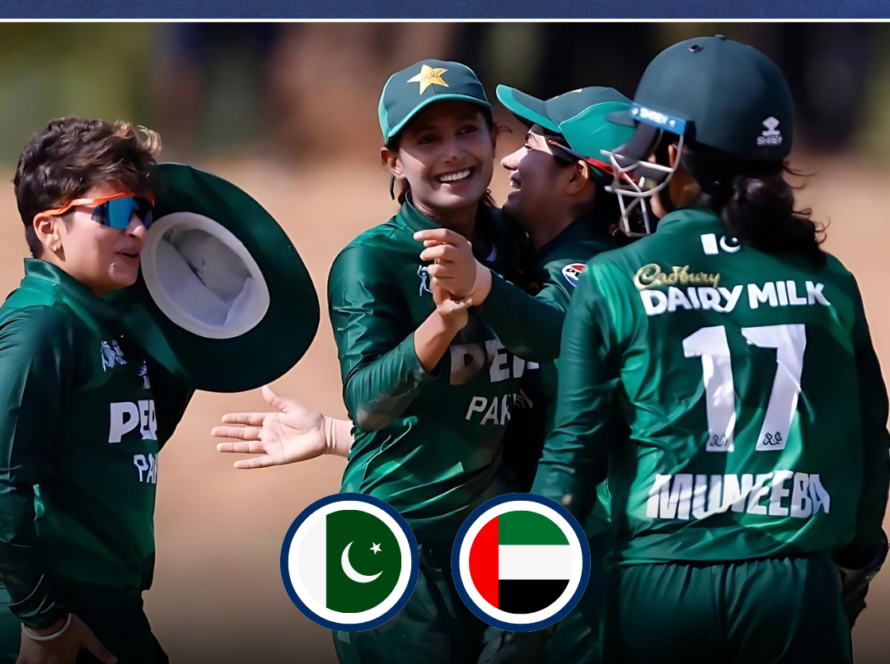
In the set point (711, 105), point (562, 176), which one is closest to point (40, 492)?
point (562, 176)

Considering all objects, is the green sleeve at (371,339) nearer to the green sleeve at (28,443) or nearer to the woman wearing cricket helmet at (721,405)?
the woman wearing cricket helmet at (721,405)

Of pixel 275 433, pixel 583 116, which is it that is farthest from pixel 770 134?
pixel 275 433

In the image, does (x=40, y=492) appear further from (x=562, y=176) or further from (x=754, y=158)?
(x=754, y=158)

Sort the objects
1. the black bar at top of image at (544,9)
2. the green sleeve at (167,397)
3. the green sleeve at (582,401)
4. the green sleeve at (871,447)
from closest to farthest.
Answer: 1. the green sleeve at (582,401)
2. the green sleeve at (871,447)
3. the green sleeve at (167,397)
4. the black bar at top of image at (544,9)

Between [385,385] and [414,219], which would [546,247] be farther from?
[385,385]

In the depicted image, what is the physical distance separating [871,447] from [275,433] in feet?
5.62

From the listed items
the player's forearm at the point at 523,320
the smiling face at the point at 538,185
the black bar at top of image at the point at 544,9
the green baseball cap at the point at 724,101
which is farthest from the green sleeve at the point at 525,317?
the black bar at top of image at the point at 544,9

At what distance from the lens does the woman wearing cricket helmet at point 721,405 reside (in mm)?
2869

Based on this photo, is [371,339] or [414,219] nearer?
[371,339]

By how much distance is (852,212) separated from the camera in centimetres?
371

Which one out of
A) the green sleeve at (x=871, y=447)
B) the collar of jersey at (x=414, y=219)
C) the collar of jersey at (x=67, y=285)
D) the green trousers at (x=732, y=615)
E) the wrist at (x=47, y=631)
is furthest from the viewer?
the collar of jersey at (x=414, y=219)

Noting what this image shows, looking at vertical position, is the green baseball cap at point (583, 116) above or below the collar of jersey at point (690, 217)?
above

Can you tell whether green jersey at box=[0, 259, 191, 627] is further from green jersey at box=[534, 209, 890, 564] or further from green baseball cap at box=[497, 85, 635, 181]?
green baseball cap at box=[497, 85, 635, 181]

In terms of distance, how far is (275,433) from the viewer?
3.77 meters
